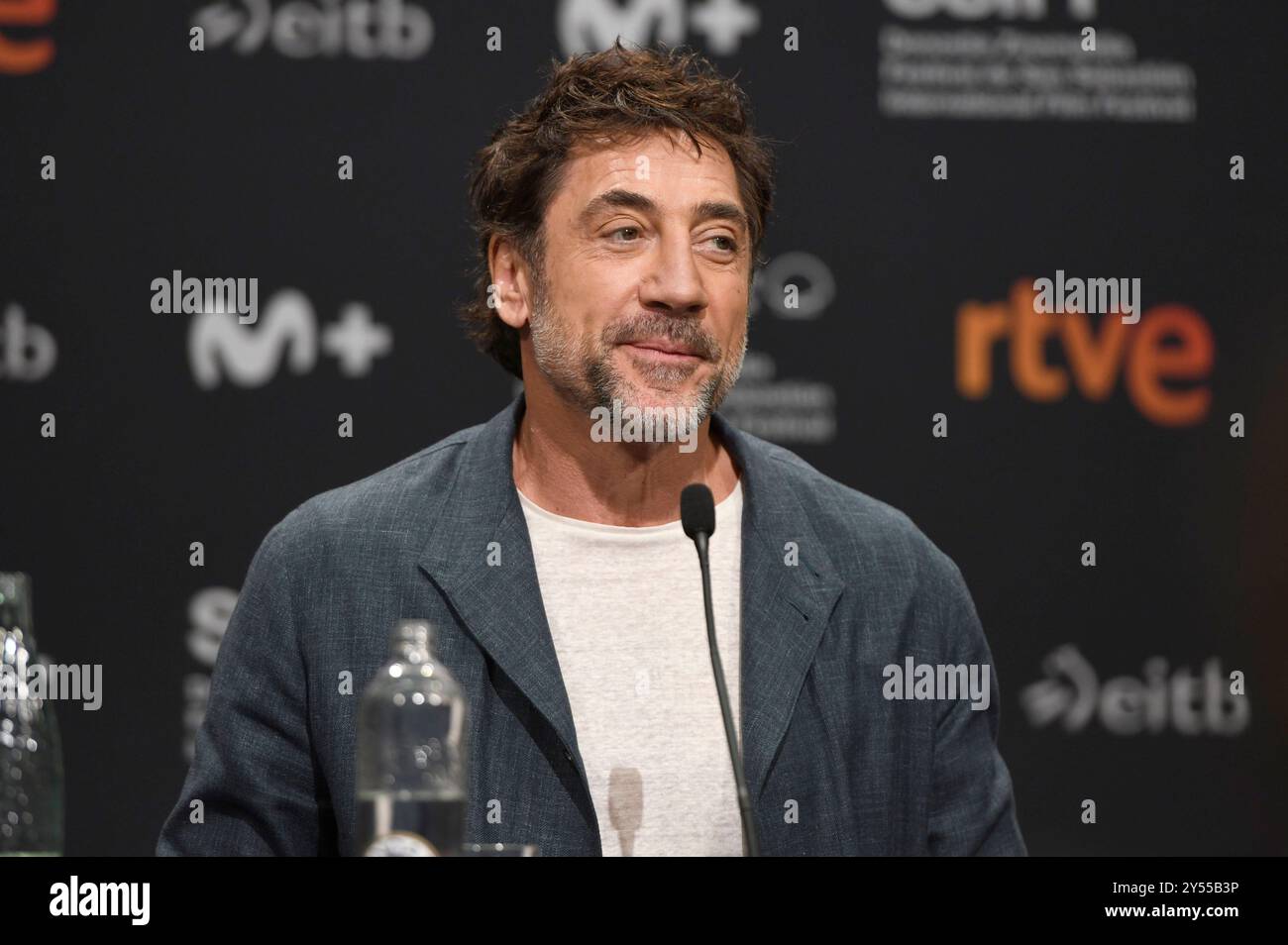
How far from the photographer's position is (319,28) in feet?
10.4

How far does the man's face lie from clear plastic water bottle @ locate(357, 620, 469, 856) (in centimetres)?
78

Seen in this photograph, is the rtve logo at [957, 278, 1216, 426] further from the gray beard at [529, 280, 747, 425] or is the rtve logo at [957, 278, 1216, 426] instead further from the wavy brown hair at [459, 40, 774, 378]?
the gray beard at [529, 280, 747, 425]

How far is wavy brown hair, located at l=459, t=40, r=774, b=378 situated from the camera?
8.34ft

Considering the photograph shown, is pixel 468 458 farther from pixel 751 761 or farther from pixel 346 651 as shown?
pixel 751 761

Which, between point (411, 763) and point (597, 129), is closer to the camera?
point (411, 763)

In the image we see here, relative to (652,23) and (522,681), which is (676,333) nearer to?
(522,681)

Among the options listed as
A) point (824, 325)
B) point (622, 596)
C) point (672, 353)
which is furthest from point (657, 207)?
point (824, 325)

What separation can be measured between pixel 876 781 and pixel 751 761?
23cm

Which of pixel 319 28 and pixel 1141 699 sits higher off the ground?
pixel 319 28

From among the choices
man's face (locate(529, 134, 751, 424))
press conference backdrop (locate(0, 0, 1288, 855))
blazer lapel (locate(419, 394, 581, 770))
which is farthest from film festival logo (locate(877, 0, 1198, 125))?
blazer lapel (locate(419, 394, 581, 770))

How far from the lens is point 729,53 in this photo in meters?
3.22

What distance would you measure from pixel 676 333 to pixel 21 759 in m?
1.13

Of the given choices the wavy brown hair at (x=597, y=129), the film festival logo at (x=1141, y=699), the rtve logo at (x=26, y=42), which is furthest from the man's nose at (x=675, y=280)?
the rtve logo at (x=26, y=42)
